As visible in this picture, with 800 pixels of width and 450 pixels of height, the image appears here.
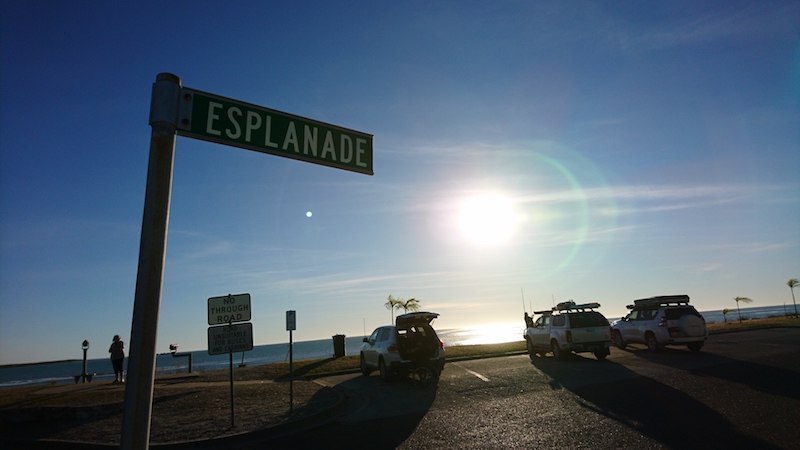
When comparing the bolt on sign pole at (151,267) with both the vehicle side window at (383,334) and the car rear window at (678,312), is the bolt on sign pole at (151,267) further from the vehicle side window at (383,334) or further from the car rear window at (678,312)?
the car rear window at (678,312)

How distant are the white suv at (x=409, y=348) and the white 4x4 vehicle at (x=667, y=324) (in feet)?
31.7

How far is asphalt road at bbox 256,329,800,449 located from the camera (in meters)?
6.88

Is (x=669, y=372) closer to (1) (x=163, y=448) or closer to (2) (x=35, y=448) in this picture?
(1) (x=163, y=448)

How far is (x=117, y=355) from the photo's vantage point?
17609 mm

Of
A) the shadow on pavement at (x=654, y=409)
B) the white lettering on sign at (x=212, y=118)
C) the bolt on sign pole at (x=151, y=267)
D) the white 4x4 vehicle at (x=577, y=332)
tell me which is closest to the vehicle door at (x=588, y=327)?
the white 4x4 vehicle at (x=577, y=332)

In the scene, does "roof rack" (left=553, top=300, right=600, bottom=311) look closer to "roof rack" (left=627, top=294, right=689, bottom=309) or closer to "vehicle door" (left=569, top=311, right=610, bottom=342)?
"vehicle door" (left=569, top=311, right=610, bottom=342)

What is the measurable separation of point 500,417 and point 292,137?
6.76 m

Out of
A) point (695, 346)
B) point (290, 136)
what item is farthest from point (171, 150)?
point (695, 346)

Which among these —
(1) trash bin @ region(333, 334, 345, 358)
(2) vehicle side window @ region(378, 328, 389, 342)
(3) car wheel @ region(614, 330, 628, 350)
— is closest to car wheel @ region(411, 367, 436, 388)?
(2) vehicle side window @ region(378, 328, 389, 342)

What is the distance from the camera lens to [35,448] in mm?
7742

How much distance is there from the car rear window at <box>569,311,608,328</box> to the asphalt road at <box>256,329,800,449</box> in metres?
2.11

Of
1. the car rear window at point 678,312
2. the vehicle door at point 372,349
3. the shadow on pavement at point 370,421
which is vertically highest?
the car rear window at point 678,312

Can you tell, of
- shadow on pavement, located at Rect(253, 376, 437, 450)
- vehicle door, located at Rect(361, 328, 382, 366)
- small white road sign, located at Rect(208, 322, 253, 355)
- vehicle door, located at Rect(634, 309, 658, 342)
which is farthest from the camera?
vehicle door, located at Rect(634, 309, 658, 342)

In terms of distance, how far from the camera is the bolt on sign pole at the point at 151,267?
3.04 metres
